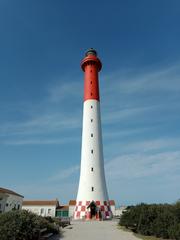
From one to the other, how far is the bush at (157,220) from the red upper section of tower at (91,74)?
2002 centimetres

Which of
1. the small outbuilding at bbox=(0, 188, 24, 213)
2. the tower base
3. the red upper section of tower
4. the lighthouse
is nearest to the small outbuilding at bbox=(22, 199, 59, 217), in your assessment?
the small outbuilding at bbox=(0, 188, 24, 213)

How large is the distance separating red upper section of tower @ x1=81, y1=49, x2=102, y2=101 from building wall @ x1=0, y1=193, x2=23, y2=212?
20876 millimetres

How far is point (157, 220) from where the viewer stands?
14.0 meters

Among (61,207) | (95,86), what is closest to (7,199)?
(61,207)

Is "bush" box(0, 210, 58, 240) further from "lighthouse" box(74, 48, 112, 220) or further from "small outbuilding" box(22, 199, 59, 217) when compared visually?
"small outbuilding" box(22, 199, 59, 217)

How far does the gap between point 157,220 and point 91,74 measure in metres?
25.0

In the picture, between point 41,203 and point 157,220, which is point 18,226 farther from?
point 41,203

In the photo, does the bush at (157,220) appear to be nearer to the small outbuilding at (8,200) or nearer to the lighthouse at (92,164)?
the lighthouse at (92,164)

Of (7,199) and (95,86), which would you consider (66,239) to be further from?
(7,199)

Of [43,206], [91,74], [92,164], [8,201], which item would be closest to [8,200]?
[8,201]

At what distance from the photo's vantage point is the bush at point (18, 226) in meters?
10.4

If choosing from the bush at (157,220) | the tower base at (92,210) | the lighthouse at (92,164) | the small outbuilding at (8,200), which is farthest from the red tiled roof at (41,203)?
the bush at (157,220)

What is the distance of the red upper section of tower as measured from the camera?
111ft

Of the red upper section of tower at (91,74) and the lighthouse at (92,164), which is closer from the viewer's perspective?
the lighthouse at (92,164)
